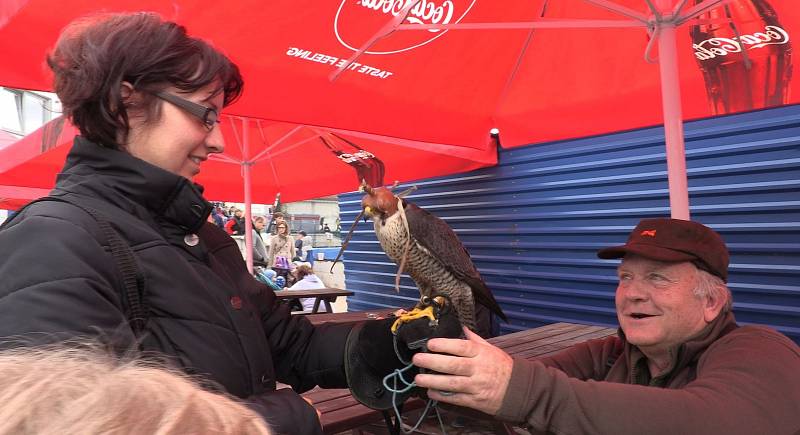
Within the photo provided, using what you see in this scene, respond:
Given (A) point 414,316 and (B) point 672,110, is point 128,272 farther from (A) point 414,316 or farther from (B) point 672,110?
(B) point 672,110

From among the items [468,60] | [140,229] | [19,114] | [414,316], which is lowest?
[414,316]

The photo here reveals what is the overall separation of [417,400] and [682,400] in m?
1.52

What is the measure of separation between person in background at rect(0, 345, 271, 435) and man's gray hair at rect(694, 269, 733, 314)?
1.62 meters

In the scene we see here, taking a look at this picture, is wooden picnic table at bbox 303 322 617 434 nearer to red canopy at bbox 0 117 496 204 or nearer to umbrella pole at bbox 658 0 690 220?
umbrella pole at bbox 658 0 690 220

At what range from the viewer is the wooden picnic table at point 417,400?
2344 millimetres

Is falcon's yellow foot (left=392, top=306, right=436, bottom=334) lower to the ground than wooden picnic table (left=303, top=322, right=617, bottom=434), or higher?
higher

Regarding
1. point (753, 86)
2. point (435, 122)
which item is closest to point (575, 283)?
point (435, 122)

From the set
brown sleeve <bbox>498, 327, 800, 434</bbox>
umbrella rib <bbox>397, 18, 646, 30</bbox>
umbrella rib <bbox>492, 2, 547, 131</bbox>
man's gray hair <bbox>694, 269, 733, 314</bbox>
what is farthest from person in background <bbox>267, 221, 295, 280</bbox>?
brown sleeve <bbox>498, 327, 800, 434</bbox>

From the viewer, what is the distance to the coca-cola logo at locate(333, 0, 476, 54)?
238cm

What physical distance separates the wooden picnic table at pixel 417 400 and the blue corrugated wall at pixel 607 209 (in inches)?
43.3

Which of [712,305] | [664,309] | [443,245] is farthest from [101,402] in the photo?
[443,245]

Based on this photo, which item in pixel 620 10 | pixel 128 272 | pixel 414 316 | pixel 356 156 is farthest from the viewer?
pixel 356 156

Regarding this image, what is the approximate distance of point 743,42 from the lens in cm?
227

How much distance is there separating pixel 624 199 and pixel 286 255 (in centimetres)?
810
